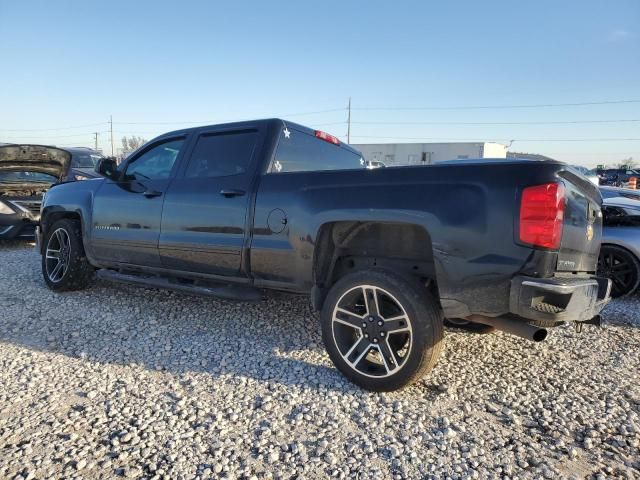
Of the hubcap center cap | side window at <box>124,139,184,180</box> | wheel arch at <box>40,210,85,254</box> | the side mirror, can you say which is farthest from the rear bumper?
wheel arch at <box>40,210,85,254</box>

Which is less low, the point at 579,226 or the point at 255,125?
the point at 255,125

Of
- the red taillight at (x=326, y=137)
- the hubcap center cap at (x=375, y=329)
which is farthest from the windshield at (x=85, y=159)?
the hubcap center cap at (x=375, y=329)

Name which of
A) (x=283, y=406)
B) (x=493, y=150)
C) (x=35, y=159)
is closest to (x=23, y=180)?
(x=35, y=159)

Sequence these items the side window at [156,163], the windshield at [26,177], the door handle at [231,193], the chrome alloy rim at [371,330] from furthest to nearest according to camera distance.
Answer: the windshield at [26,177]
the side window at [156,163]
the door handle at [231,193]
the chrome alloy rim at [371,330]

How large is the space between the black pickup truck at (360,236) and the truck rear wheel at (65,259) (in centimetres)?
57

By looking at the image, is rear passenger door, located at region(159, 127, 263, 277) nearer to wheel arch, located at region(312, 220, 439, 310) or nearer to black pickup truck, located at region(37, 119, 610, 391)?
black pickup truck, located at region(37, 119, 610, 391)

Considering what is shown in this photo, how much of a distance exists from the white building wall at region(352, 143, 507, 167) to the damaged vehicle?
27032 mm

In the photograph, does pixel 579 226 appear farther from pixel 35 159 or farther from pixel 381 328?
pixel 35 159

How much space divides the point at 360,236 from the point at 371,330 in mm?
672

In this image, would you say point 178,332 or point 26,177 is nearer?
point 178,332

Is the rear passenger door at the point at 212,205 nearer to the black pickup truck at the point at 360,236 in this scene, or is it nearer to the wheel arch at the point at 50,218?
the black pickup truck at the point at 360,236

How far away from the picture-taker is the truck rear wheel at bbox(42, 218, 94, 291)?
4.98 m

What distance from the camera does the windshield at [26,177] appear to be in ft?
26.0

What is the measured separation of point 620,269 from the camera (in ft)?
17.4
